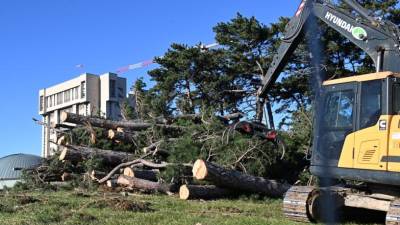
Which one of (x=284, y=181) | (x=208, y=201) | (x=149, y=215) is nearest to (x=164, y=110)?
(x=284, y=181)

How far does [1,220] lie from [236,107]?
25.4 meters

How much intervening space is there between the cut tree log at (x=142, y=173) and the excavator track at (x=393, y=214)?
7545 millimetres

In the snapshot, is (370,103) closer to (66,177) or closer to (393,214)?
(393,214)

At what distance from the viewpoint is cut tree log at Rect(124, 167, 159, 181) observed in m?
15.4

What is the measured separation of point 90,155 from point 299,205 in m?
8.02

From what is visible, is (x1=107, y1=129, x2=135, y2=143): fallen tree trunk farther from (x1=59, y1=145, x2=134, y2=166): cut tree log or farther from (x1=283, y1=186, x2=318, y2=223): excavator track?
(x1=283, y1=186, x2=318, y2=223): excavator track

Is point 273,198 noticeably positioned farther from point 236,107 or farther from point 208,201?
point 236,107

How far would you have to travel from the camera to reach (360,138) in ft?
32.0

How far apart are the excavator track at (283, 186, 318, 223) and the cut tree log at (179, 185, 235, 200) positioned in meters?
3.55

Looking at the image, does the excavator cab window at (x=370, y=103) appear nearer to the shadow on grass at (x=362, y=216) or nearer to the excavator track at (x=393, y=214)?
the excavator track at (x=393, y=214)

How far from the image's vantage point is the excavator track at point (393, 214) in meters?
8.79

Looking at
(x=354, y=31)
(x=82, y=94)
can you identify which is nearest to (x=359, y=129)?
(x=354, y=31)

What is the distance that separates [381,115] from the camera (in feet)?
31.1

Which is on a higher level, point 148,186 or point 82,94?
point 82,94
